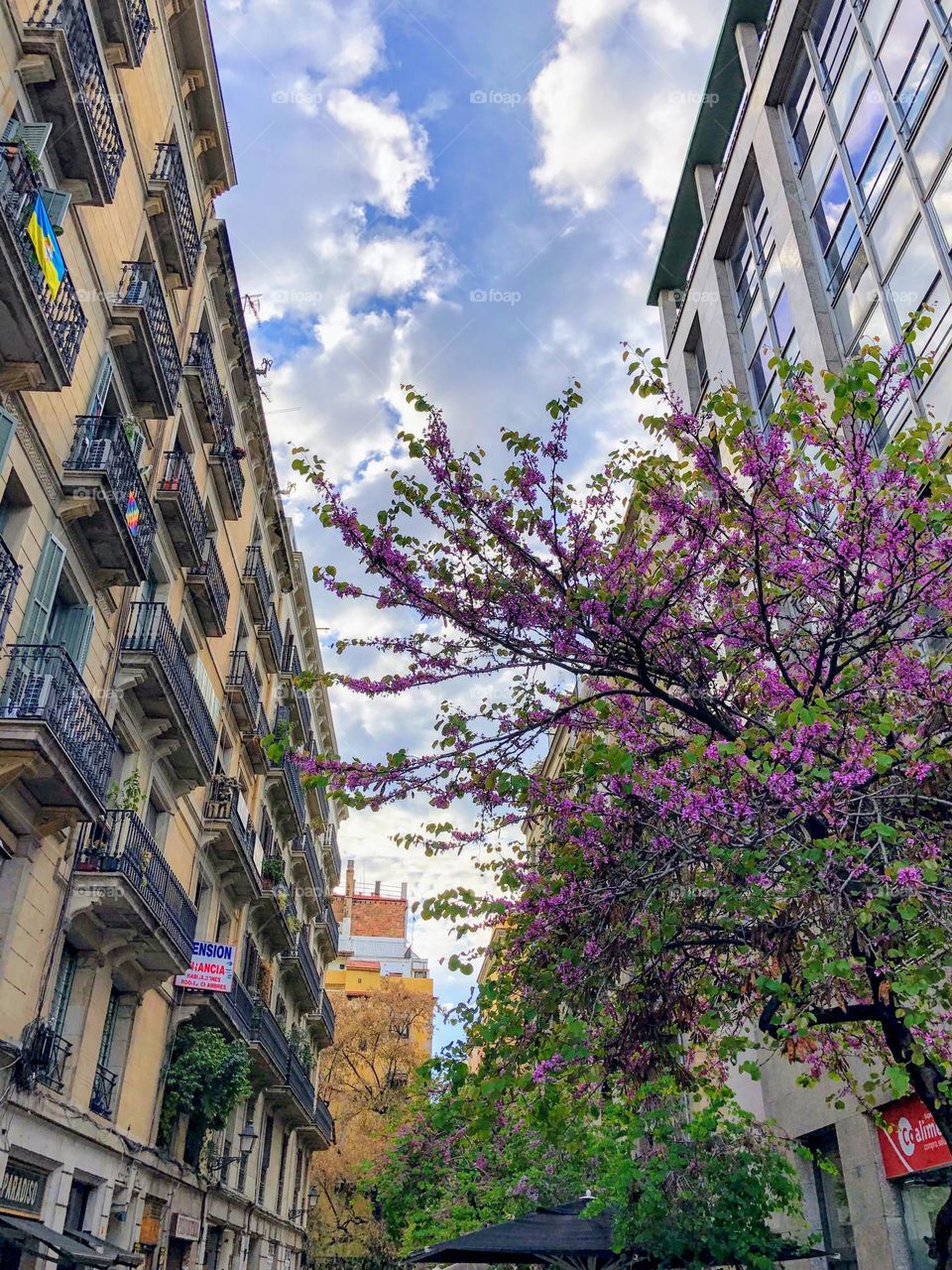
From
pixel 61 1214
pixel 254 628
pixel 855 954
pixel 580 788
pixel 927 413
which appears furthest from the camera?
pixel 254 628

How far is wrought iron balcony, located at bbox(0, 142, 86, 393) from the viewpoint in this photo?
398 inches

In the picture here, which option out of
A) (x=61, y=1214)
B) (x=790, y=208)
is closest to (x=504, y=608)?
(x=61, y=1214)

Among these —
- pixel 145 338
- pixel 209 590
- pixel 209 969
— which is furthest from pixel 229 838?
pixel 145 338

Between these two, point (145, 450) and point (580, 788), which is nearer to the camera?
point (580, 788)

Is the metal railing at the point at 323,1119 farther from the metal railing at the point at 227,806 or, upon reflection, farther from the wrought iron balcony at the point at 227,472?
the wrought iron balcony at the point at 227,472

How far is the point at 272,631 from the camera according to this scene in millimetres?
28203

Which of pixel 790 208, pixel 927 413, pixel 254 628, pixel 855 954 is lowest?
pixel 855 954

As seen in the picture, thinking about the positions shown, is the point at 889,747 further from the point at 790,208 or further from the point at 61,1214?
the point at 790,208

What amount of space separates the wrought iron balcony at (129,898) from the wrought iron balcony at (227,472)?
29.2ft

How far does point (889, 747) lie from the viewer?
8.77m

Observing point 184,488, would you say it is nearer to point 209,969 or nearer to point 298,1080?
point 209,969

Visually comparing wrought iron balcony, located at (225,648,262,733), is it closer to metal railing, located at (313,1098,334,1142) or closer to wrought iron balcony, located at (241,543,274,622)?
wrought iron balcony, located at (241,543,274,622)

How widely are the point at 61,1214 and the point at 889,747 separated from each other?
1179cm

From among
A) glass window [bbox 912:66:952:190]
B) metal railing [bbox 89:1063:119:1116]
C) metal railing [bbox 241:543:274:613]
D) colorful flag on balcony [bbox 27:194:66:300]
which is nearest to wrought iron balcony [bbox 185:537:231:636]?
metal railing [bbox 241:543:274:613]
